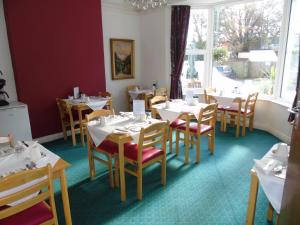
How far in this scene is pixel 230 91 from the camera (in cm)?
504

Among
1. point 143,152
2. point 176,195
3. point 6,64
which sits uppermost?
point 6,64

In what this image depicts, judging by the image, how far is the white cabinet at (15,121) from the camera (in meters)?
3.40

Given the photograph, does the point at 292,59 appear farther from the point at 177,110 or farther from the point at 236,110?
the point at 177,110

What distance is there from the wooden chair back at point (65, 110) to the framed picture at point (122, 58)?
1.67 metres

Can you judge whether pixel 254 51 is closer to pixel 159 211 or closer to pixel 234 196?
pixel 234 196

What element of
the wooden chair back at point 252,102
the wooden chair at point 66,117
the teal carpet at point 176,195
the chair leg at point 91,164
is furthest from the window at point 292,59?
the wooden chair at point 66,117

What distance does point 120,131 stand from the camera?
2.46 meters

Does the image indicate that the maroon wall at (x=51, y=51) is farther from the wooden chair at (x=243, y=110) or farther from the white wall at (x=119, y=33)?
the wooden chair at (x=243, y=110)

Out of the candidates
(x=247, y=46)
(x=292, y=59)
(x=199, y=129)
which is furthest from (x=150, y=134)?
(x=247, y=46)

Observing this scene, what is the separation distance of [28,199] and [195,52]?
4664mm

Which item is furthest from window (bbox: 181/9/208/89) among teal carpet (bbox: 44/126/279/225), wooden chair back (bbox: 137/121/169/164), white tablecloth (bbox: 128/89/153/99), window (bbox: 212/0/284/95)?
wooden chair back (bbox: 137/121/169/164)

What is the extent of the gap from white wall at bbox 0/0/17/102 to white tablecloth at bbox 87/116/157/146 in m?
1.96

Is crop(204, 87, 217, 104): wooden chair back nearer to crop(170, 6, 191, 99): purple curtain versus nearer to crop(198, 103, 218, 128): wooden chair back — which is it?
crop(170, 6, 191, 99): purple curtain

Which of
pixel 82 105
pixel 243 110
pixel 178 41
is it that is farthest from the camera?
pixel 178 41
